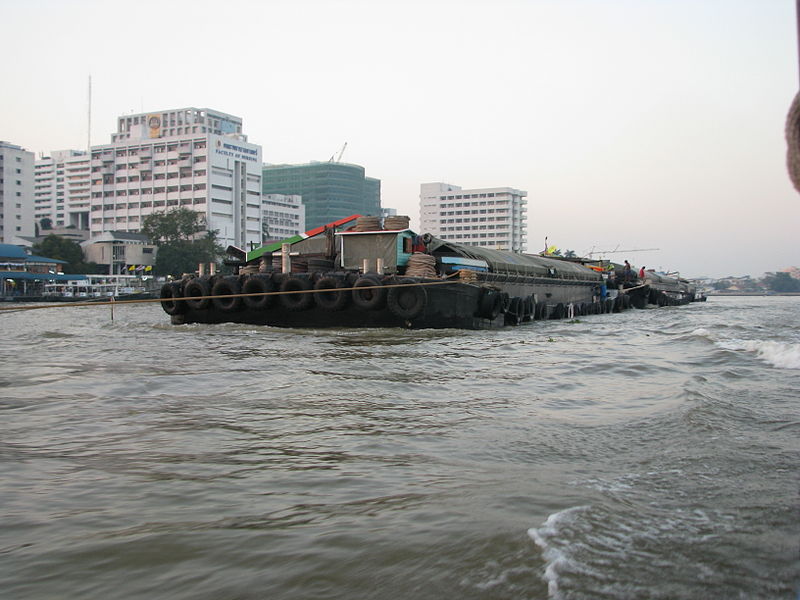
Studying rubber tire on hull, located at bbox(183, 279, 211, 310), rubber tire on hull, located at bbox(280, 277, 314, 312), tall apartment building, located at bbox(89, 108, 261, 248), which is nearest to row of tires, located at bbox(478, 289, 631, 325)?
rubber tire on hull, located at bbox(280, 277, 314, 312)

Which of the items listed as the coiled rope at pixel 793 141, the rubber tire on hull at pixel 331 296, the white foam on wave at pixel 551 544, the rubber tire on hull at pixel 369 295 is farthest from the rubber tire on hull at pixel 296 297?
the coiled rope at pixel 793 141

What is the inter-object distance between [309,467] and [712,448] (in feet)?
7.52

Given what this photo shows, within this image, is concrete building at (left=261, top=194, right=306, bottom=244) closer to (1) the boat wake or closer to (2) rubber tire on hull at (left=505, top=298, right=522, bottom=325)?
(2) rubber tire on hull at (left=505, top=298, right=522, bottom=325)

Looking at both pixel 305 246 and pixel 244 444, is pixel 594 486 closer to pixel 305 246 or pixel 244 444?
pixel 244 444

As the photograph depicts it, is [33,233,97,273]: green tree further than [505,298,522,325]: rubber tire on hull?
Yes

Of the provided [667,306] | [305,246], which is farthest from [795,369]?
[667,306]

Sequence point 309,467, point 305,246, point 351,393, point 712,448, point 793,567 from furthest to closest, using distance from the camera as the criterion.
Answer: point 305,246 → point 351,393 → point 712,448 → point 309,467 → point 793,567

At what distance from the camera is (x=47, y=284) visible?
179 ft

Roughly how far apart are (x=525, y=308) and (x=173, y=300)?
30.5 feet

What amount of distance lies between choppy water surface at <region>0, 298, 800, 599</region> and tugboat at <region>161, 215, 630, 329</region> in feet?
21.7

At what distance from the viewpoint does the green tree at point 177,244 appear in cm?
6203

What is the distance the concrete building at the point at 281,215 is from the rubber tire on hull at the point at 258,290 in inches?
3347

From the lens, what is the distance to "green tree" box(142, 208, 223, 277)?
204 feet

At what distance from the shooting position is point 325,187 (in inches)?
5699
